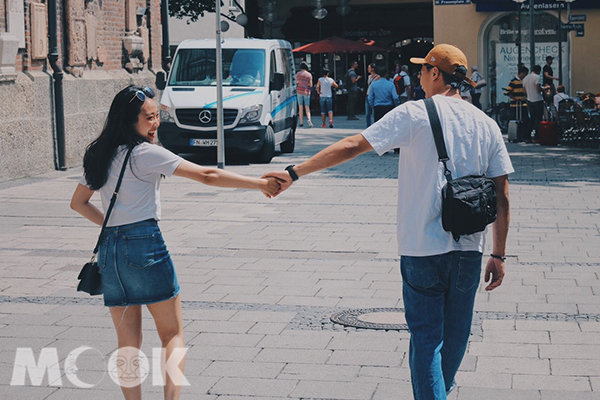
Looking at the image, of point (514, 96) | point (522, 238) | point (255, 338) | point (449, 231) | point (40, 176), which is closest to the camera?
point (449, 231)

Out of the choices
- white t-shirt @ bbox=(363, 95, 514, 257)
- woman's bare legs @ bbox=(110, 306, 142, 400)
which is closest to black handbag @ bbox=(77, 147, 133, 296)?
woman's bare legs @ bbox=(110, 306, 142, 400)

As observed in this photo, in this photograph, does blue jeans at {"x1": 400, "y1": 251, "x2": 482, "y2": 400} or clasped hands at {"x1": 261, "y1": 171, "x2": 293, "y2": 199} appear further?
clasped hands at {"x1": 261, "y1": 171, "x2": 293, "y2": 199}

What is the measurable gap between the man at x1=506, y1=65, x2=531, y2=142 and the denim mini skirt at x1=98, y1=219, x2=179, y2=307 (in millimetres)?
19648

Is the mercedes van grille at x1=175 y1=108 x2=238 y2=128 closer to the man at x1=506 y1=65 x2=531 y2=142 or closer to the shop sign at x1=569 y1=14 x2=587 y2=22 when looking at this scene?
the man at x1=506 y1=65 x2=531 y2=142

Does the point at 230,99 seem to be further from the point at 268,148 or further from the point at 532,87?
the point at 532,87

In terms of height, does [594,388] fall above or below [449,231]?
below

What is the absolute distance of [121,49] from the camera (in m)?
21.2

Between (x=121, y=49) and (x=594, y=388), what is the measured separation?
17.3 meters

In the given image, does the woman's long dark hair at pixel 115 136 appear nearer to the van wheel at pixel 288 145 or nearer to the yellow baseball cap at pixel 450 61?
the yellow baseball cap at pixel 450 61

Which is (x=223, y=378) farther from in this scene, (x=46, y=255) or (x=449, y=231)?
(x=46, y=255)

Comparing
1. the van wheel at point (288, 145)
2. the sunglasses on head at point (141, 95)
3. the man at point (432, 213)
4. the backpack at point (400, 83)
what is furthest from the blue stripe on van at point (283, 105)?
the man at point (432, 213)

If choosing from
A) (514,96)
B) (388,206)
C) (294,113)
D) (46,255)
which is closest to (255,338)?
(46,255)

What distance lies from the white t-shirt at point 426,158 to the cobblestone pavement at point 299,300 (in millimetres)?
1212

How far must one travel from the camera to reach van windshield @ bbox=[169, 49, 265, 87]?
19.0m
